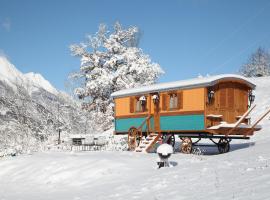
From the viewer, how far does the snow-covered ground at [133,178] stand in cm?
981

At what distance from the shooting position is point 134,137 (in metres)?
23.3

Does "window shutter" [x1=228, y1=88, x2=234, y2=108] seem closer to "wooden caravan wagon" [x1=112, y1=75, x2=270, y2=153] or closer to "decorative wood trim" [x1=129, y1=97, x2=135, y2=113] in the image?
"wooden caravan wagon" [x1=112, y1=75, x2=270, y2=153]

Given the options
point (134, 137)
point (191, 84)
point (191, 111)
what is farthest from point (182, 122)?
point (134, 137)

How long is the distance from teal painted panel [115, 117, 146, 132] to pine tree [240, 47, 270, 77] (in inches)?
1422

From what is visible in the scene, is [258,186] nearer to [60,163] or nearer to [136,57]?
[60,163]

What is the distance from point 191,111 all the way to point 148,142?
3.10m

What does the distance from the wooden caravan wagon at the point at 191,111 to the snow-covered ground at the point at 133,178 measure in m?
3.17

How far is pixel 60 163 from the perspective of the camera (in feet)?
58.9

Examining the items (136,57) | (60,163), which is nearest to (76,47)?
(136,57)

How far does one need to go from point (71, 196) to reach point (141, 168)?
4057 millimetres

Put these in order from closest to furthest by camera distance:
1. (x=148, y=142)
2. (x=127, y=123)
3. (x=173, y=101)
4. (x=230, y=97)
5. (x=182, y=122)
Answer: (x=230, y=97)
(x=182, y=122)
(x=173, y=101)
(x=148, y=142)
(x=127, y=123)

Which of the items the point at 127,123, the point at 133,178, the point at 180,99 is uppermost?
the point at 180,99

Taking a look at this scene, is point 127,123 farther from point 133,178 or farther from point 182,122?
point 133,178

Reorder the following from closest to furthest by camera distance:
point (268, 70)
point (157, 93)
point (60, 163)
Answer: point (60, 163) → point (157, 93) → point (268, 70)
